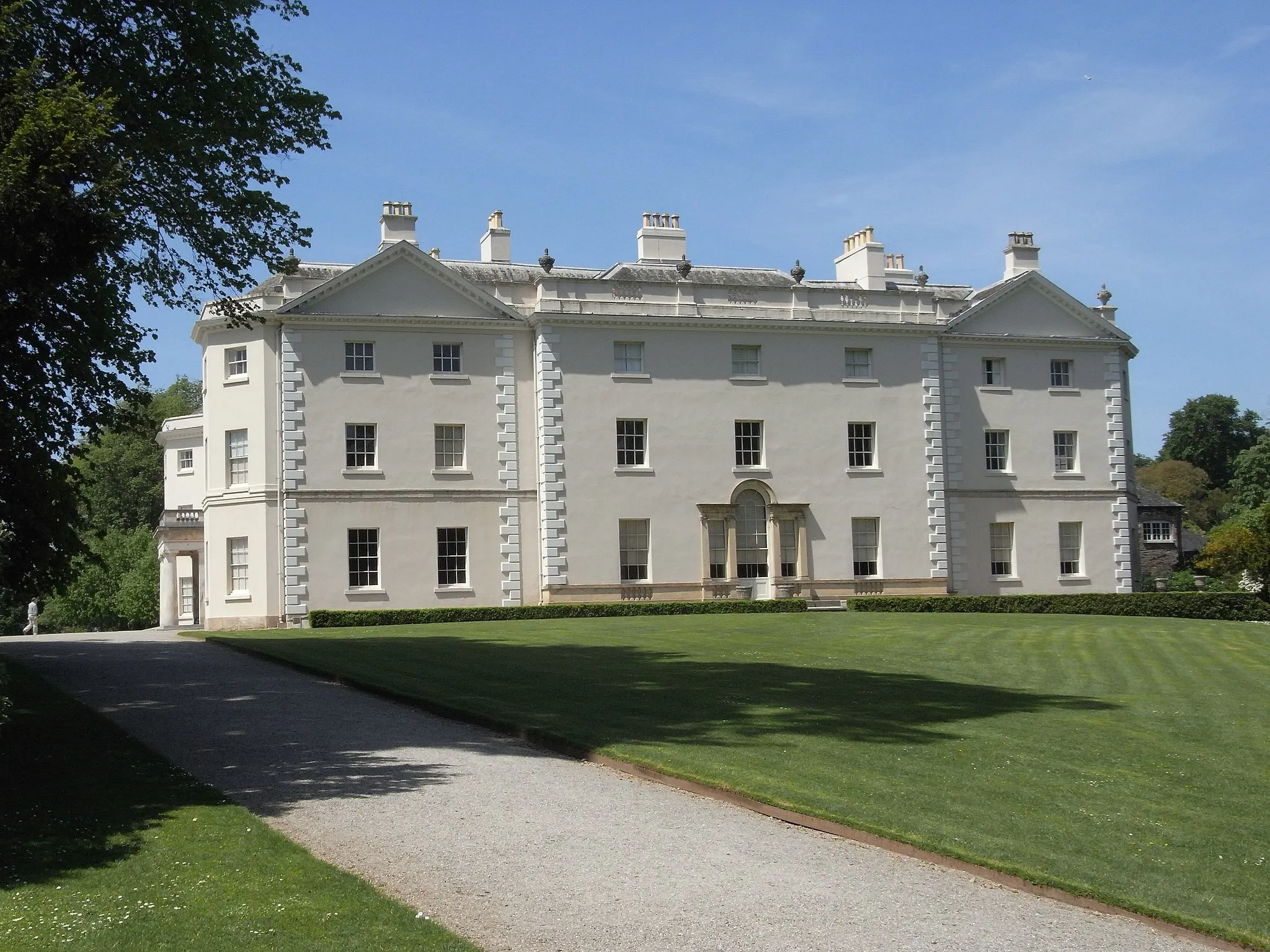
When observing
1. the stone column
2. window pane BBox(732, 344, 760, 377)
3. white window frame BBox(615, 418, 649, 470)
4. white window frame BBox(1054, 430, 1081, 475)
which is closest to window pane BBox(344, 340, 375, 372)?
white window frame BBox(615, 418, 649, 470)

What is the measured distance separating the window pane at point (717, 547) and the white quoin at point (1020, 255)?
15374 mm

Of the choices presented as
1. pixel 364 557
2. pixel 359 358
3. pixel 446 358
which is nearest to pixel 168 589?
pixel 364 557

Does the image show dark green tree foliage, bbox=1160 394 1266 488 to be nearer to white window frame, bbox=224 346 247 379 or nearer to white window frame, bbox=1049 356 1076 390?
white window frame, bbox=1049 356 1076 390

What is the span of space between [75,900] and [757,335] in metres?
35.2

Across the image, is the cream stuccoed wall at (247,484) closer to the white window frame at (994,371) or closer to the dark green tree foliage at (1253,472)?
the white window frame at (994,371)

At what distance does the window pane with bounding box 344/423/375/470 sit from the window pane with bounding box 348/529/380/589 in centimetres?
194

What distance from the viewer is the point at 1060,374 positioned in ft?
149

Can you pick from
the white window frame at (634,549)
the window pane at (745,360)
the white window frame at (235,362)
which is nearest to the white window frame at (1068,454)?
the window pane at (745,360)

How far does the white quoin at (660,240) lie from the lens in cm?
4506

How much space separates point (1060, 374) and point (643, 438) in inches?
608

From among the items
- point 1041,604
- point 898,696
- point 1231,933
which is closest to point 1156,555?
point 1041,604

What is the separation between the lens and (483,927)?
7.70 m

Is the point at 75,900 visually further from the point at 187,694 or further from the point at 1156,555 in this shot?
the point at 1156,555

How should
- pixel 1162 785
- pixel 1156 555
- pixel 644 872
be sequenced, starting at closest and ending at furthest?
pixel 644 872
pixel 1162 785
pixel 1156 555
